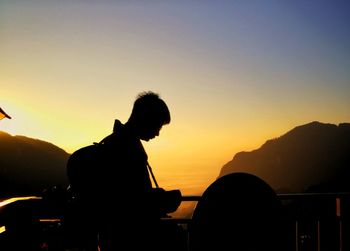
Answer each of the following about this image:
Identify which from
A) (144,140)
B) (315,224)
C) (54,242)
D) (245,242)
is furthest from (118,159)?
(315,224)

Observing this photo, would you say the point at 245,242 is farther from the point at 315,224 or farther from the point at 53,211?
the point at 315,224

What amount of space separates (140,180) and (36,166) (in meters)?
137

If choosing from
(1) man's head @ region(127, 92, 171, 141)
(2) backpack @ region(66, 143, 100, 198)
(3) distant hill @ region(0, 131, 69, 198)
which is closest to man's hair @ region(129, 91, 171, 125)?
(1) man's head @ region(127, 92, 171, 141)

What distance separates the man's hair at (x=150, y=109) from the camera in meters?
2.54

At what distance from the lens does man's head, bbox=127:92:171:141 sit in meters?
2.52

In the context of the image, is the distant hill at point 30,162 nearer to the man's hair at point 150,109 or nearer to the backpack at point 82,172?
the man's hair at point 150,109

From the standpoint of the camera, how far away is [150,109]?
256 centimetres

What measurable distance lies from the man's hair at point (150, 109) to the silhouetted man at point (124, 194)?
0.05 meters

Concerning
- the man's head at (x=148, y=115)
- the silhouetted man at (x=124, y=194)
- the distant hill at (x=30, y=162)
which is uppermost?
the man's head at (x=148, y=115)

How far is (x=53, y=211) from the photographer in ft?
7.77

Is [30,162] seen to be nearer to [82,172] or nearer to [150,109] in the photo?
[150,109]

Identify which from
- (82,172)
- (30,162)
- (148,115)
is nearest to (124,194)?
(82,172)

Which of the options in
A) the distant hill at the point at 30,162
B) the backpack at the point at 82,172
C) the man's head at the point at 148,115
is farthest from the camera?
the distant hill at the point at 30,162

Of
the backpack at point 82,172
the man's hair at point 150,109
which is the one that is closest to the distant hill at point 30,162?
the man's hair at point 150,109
